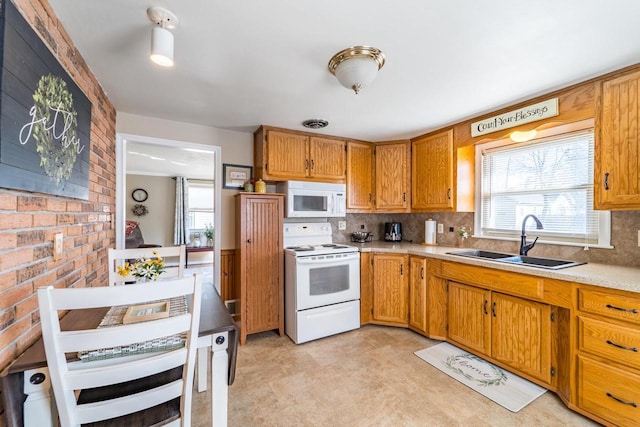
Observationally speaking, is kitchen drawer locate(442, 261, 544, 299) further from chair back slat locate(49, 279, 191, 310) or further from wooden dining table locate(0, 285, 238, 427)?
chair back slat locate(49, 279, 191, 310)

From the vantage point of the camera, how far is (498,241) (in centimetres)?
280

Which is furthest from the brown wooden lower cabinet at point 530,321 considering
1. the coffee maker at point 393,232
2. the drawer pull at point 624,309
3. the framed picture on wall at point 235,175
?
the framed picture on wall at point 235,175

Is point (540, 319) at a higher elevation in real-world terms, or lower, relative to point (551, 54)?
lower

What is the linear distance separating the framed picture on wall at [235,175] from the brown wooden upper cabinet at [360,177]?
1.25m

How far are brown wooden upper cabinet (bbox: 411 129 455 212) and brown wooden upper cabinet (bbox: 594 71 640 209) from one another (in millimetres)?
1171

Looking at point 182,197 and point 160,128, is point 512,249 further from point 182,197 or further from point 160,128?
point 182,197

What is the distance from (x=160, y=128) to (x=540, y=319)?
12.4ft

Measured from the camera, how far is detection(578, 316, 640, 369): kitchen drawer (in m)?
1.54

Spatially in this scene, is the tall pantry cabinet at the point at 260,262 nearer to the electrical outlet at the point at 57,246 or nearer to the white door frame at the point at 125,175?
the white door frame at the point at 125,175

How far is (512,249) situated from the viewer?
2.69 meters

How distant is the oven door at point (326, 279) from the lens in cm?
276

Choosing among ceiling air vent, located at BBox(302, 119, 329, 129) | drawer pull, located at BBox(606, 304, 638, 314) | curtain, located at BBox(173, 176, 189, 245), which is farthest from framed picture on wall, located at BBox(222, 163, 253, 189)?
curtain, located at BBox(173, 176, 189, 245)

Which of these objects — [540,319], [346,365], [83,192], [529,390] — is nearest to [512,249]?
[540,319]

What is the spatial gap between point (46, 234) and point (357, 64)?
72.5 inches
